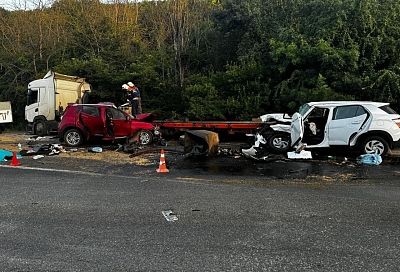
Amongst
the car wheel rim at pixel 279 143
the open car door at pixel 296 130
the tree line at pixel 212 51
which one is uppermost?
the tree line at pixel 212 51

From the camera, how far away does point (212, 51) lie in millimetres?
24953

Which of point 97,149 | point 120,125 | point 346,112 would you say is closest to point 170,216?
point 346,112

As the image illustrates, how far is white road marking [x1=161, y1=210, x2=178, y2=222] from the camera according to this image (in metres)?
7.05

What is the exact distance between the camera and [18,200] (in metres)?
8.45

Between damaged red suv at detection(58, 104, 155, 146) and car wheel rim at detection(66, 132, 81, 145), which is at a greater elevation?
damaged red suv at detection(58, 104, 155, 146)

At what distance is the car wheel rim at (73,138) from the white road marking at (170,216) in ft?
34.1

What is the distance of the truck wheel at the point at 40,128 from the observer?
22453 mm

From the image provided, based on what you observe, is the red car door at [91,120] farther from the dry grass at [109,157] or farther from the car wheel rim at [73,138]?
the dry grass at [109,157]

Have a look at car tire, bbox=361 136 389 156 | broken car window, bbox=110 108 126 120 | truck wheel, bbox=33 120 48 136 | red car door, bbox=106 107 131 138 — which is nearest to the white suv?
car tire, bbox=361 136 389 156

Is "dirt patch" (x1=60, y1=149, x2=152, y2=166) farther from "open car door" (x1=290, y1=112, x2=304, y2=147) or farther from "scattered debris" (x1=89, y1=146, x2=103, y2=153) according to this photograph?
"open car door" (x1=290, y1=112, x2=304, y2=147)

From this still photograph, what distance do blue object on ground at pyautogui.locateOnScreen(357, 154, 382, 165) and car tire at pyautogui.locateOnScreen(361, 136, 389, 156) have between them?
0.61 meters

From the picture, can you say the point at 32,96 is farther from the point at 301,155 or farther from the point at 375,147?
the point at 375,147

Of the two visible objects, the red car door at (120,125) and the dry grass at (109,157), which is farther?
the red car door at (120,125)

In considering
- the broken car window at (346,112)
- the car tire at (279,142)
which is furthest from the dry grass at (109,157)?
the broken car window at (346,112)
